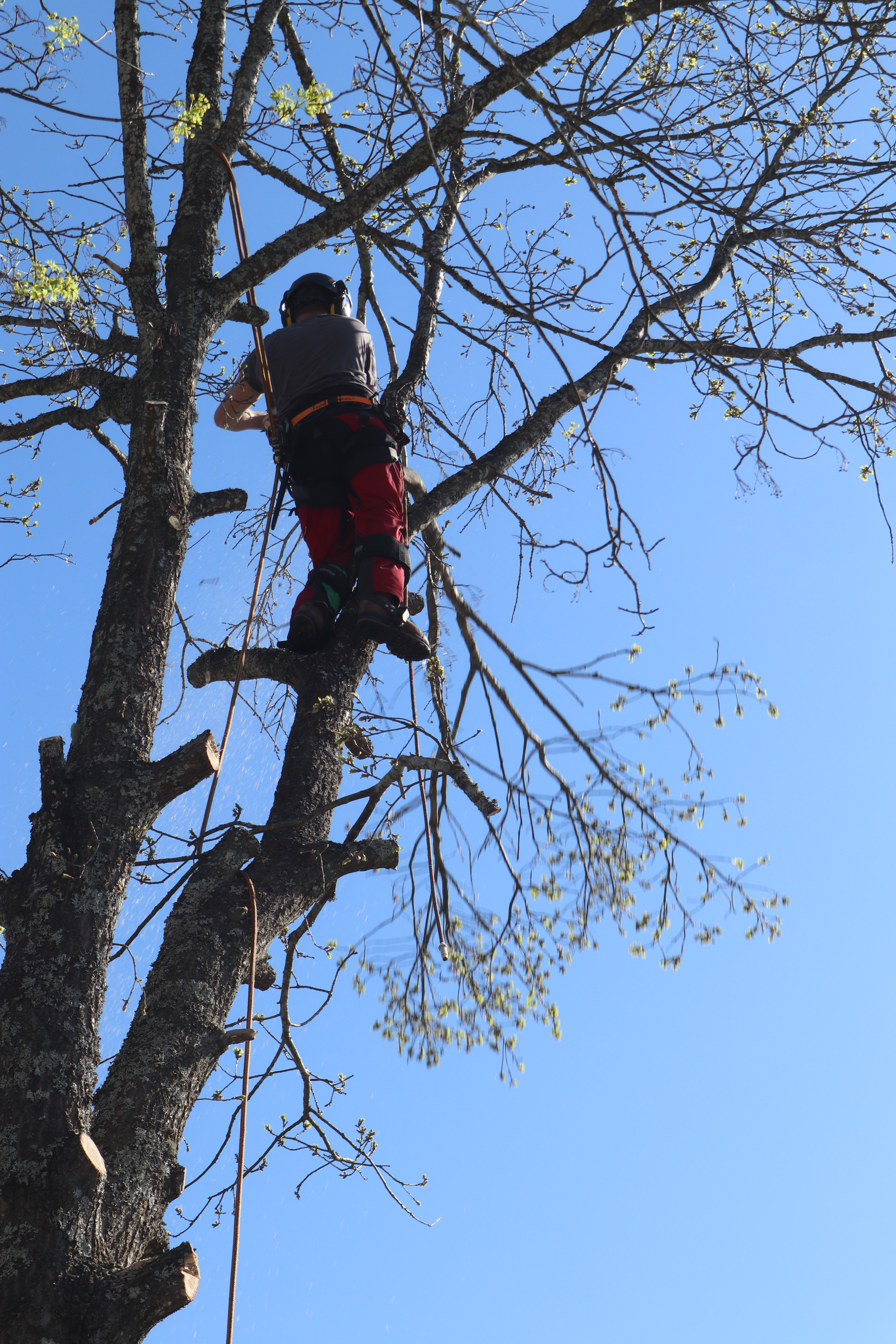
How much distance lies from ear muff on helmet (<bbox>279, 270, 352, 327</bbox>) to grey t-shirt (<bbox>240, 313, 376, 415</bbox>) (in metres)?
0.30

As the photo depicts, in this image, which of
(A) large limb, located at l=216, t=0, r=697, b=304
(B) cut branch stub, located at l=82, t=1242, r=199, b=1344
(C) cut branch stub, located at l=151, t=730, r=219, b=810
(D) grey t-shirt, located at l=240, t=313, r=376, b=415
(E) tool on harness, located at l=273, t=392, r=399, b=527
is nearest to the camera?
(B) cut branch stub, located at l=82, t=1242, r=199, b=1344

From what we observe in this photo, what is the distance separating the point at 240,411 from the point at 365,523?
1013mm

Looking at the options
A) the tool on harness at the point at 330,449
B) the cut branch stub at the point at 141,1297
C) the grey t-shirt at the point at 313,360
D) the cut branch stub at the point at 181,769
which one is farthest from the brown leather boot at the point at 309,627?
the cut branch stub at the point at 141,1297

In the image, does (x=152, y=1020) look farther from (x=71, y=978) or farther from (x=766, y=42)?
(x=766, y=42)

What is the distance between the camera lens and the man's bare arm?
4277mm

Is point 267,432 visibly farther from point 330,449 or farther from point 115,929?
point 115,929

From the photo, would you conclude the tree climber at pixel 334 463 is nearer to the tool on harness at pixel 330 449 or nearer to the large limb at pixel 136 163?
the tool on harness at pixel 330 449

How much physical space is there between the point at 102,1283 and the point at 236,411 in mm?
3199

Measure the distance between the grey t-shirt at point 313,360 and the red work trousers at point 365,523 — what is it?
267 mm

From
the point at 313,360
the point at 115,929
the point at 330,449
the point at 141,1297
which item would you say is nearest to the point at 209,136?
the point at 313,360

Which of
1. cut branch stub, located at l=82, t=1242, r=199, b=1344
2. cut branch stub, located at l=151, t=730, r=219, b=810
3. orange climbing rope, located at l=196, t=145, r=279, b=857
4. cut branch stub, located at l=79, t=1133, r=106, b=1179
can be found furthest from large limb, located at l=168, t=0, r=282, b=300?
cut branch stub, located at l=82, t=1242, r=199, b=1344

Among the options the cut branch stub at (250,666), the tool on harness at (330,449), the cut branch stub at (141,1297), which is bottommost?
the cut branch stub at (141,1297)

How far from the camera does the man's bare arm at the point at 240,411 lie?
4.28m

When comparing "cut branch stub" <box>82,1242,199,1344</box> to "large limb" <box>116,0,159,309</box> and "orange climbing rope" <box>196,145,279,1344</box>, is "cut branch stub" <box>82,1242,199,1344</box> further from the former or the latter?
"large limb" <box>116,0,159,309</box>
